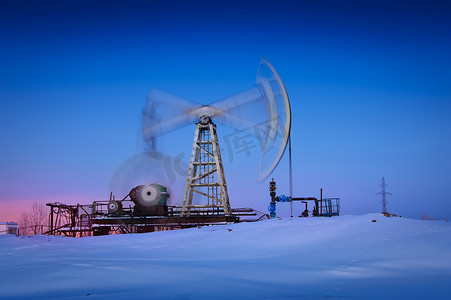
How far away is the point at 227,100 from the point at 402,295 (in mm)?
22035

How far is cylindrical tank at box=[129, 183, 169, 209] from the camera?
1190 inches

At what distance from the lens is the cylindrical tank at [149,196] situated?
3022 centimetres

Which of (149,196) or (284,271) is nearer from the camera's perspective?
(284,271)

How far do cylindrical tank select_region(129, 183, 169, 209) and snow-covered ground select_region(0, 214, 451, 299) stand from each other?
772 inches

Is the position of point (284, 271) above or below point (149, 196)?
below

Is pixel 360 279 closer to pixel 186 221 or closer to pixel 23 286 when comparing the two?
pixel 23 286

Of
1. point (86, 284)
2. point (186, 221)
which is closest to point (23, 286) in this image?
point (86, 284)

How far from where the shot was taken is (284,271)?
247 inches

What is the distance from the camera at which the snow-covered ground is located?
15.4 ft

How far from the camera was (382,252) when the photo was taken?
761cm

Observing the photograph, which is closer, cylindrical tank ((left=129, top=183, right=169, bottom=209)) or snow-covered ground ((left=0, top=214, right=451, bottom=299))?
snow-covered ground ((left=0, top=214, right=451, bottom=299))

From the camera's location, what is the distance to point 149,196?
99.5 ft

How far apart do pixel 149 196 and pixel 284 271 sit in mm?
25060

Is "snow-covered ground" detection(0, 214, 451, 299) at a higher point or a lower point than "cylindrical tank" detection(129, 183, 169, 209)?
lower
